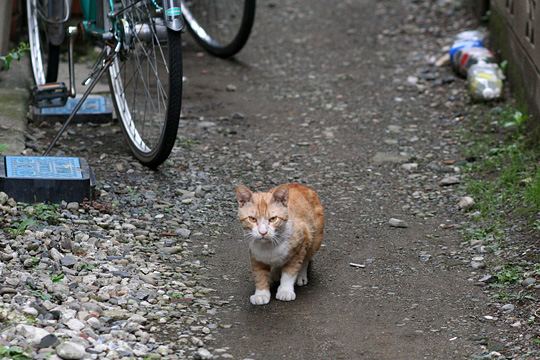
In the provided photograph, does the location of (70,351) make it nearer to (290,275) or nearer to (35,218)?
(290,275)

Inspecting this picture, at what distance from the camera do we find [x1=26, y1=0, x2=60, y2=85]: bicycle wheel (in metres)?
6.32

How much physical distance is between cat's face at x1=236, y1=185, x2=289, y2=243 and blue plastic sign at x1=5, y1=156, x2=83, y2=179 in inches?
45.7

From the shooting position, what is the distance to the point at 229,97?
24.0 ft

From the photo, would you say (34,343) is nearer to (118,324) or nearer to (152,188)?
(118,324)

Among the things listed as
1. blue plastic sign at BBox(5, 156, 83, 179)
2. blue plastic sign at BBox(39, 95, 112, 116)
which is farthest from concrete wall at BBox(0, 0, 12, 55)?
blue plastic sign at BBox(5, 156, 83, 179)

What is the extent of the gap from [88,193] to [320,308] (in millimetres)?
1448

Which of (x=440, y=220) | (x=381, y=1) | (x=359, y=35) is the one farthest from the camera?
(x=381, y=1)

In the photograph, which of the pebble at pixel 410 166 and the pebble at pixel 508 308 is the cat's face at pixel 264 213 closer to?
the pebble at pixel 508 308

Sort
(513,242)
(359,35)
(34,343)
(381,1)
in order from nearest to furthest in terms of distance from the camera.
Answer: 1. (34,343)
2. (513,242)
3. (359,35)
4. (381,1)

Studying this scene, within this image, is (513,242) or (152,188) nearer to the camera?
(513,242)

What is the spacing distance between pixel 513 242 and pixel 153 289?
1.76 meters

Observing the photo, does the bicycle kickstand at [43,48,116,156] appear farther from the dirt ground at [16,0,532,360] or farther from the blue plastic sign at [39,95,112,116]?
the blue plastic sign at [39,95,112,116]

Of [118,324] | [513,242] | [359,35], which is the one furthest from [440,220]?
Result: [359,35]

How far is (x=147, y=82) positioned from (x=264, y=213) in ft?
5.70
